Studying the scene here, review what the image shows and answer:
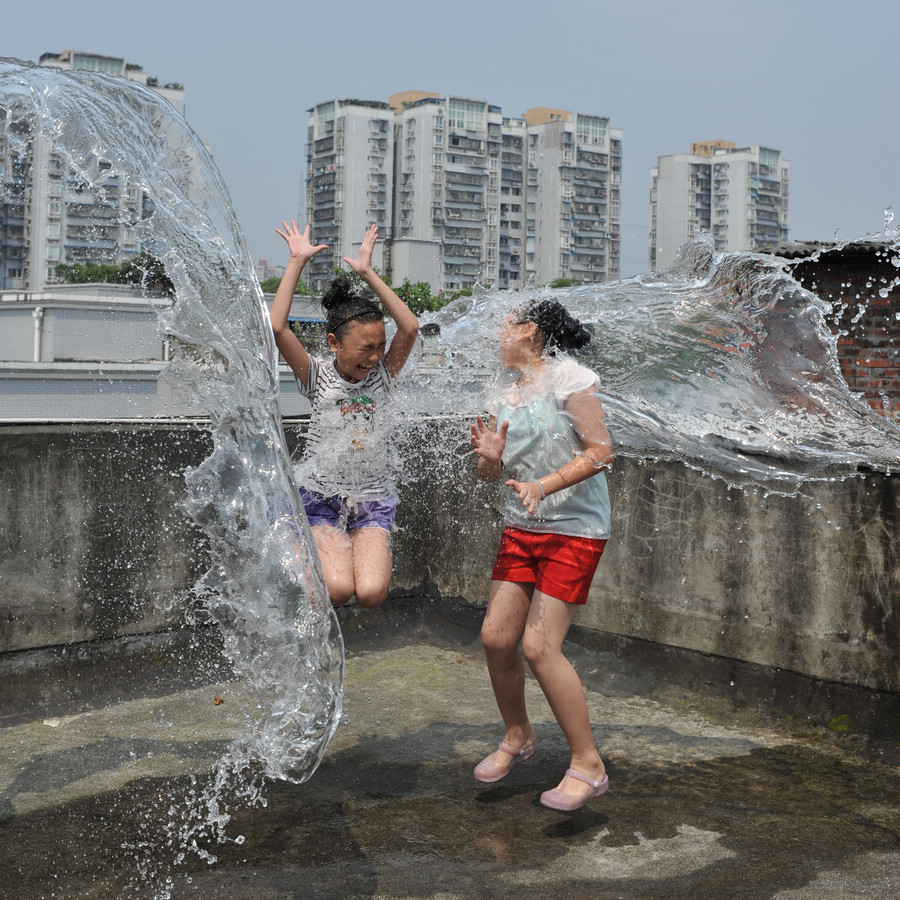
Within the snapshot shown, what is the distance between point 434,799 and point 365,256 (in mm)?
2297

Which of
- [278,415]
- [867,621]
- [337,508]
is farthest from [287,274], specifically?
[867,621]

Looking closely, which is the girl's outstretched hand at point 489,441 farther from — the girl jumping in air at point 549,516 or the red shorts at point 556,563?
the red shorts at point 556,563

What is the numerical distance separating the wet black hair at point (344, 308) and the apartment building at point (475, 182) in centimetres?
11714

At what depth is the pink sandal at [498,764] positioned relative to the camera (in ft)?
15.5

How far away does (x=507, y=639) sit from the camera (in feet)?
14.9

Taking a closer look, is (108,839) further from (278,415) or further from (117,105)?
(117,105)

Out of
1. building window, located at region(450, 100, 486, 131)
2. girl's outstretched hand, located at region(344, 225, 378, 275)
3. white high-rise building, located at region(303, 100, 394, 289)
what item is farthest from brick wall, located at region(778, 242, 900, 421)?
building window, located at region(450, 100, 486, 131)

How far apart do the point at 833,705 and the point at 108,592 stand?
3.90m

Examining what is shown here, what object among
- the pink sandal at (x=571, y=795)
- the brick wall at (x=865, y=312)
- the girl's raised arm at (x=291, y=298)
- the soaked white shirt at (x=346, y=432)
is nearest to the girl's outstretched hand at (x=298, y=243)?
the girl's raised arm at (x=291, y=298)

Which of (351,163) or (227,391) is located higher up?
(351,163)

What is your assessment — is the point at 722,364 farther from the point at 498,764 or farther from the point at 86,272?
the point at 86,272

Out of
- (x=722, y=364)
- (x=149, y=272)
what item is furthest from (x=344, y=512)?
(x=722, y=364)

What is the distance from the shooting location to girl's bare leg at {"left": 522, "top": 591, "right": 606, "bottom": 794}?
14.3 feet

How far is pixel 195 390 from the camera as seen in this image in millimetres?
4477
